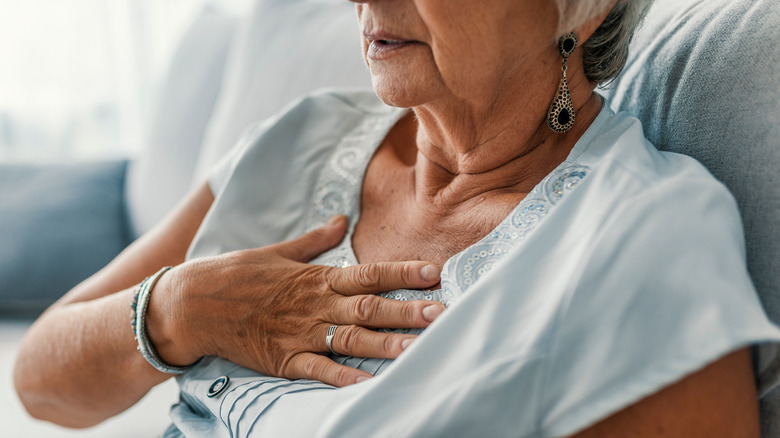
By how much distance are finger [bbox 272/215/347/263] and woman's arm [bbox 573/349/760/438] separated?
0.49 meters

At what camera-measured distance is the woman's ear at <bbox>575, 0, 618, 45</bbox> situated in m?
0.75

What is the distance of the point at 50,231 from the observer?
161cm

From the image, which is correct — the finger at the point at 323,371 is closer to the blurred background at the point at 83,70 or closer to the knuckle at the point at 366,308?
the knuckle at the point at 366,308

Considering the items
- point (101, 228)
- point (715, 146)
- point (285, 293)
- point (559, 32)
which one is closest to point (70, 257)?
point (101, 228)

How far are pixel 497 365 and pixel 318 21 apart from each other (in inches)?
45.3

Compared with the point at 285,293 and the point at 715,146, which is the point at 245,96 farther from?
the point at 715,146

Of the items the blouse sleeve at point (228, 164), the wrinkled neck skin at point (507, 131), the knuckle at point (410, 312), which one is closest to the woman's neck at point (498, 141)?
the wrinkled neck skin at point (507, 131)

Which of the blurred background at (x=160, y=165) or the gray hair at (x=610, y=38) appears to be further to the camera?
the blurred background at (x=160, y=165)

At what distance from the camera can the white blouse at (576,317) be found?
0.51 metres

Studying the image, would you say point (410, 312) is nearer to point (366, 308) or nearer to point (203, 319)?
point (366, 308)

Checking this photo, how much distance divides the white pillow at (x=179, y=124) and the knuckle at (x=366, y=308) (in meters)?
1.04

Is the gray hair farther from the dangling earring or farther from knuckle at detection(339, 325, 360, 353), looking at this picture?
knuckle at detection(339, 325, 360, 353)

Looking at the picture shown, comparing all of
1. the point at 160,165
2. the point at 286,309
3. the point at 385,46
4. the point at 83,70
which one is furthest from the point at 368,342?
the point at 83,70

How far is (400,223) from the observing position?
89 cm
